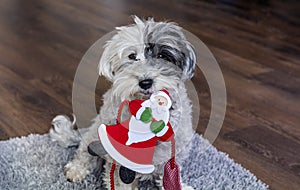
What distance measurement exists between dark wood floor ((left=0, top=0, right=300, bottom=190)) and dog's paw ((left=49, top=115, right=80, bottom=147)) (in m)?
0.13

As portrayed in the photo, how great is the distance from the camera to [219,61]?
8.46ft

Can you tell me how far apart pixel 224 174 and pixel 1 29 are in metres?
1.99

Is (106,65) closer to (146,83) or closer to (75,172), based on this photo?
(146,83)

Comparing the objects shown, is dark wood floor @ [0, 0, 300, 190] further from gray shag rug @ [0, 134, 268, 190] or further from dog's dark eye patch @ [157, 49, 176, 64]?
dog's dark eye patch @ [157, 49, 176, 64]

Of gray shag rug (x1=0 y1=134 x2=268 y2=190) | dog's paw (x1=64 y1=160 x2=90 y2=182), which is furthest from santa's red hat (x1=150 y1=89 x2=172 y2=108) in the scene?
dog's paw (x1=64 y1=160 x2=90 y2=182)

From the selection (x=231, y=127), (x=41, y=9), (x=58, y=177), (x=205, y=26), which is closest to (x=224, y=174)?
(x=231, y=127)

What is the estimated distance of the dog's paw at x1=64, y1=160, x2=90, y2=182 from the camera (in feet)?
4.93

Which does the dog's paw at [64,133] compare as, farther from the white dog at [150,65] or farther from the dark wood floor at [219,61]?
the white dog at [150,65]

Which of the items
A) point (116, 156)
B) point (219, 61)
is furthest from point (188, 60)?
point (219, 61)

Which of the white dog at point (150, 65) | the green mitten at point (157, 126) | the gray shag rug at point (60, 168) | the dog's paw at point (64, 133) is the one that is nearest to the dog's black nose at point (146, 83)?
the white dog at point (150, 65)

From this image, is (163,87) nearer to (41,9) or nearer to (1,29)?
(1,29)

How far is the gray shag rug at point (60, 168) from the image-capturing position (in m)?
1.50

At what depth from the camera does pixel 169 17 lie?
336cm

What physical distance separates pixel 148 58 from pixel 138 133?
0.20 metres
